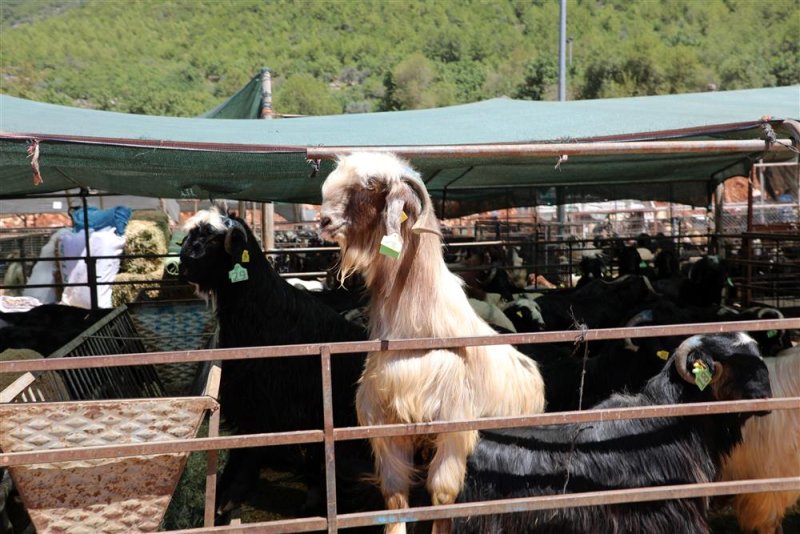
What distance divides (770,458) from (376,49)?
111 m

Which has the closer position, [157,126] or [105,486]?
[105,486]

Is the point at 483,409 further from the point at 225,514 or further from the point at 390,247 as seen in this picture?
the point at 225,514

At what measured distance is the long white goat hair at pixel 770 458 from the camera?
13.6ft

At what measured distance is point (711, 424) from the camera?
361cm

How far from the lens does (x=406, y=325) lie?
135 inches

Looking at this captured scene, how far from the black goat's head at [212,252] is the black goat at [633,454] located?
8.00 ft

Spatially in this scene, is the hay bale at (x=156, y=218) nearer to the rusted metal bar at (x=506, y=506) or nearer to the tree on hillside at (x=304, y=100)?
the rusted metal bar at (x=506, y=506)

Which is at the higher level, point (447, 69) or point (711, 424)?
point (447, 69)

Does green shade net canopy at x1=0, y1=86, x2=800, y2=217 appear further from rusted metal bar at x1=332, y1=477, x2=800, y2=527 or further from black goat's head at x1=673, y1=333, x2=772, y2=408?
rusted metal bar at x1=332, y1=477, x2=800, y2=527

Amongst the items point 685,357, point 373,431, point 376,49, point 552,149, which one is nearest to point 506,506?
point 373,431

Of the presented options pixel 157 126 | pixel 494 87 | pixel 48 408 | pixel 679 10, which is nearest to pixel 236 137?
pixel 157 126

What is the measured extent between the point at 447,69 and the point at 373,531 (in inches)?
3825

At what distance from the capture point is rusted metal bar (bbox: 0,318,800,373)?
118 inches

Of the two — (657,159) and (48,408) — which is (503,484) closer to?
(48,408)
